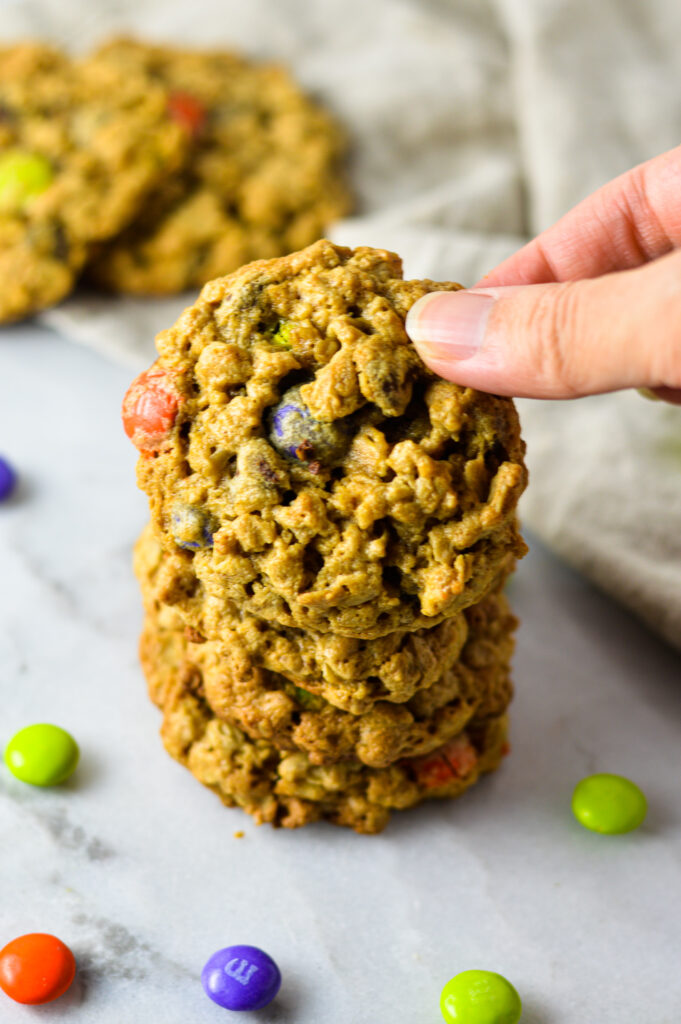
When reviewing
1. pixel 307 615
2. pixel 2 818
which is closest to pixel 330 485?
pixel 307 615

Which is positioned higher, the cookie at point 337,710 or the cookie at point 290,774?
the cookie at point 337,710

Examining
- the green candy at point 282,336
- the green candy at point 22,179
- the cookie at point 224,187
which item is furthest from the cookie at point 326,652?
the green candy at point 22,179

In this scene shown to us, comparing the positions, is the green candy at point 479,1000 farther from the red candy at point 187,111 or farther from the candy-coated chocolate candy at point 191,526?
the red candy at point 187,111

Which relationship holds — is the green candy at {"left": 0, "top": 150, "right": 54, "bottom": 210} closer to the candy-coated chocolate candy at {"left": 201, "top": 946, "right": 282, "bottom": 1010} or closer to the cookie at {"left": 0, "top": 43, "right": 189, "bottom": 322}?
the cookie at {"left": 0, "top": 43, "right": 189, "bottom": 322}

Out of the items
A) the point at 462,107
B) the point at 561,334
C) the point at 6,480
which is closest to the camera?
the point at 561,334

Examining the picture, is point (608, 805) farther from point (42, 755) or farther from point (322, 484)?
point (42, 755)

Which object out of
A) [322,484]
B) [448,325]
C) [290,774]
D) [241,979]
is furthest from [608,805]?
[448,325]
